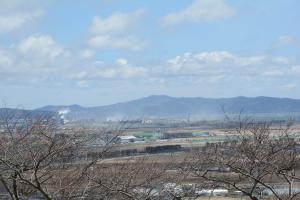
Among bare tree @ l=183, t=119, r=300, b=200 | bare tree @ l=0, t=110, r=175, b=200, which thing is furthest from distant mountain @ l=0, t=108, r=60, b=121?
bare tree @ l=183, t=119, r=300, b=200

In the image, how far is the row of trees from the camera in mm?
10000

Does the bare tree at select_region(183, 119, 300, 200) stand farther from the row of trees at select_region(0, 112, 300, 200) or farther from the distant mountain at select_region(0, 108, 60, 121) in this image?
the distant mountain at select_region(0, 108, 60, 121)

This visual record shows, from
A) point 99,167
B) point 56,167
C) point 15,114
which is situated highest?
point 15,114

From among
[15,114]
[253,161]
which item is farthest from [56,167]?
[253,161]

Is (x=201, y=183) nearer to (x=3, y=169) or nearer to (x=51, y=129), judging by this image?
(x=51, y=129)

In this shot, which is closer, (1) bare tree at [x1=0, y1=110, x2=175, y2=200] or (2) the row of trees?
(1) bare tree at [x1=0, y1=110, x2=175, y2=200]

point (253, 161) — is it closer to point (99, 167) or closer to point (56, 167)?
point (56, 167)

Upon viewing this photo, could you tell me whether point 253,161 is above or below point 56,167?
above

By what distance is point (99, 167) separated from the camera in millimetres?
13828

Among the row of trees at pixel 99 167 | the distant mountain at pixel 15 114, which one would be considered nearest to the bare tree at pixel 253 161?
the row of trees at pixel 99 167

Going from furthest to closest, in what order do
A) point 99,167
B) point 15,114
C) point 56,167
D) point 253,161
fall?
point 99,167, point 15,114, point 56,167, point 253,161

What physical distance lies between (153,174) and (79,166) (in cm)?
201

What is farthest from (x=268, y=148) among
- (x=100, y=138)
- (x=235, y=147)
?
(x=100, y=138)

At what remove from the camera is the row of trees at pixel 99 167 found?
10000mm
